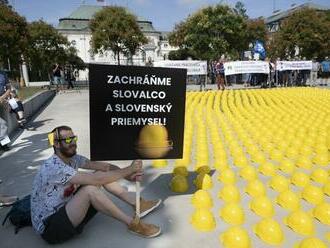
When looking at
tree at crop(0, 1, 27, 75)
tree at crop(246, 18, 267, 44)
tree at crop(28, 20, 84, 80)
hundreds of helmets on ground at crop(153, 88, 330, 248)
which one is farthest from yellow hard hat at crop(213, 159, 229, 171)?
tree at crop(246, 18, 267, 44)

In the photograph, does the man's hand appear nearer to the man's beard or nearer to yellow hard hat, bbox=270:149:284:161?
the man's beard

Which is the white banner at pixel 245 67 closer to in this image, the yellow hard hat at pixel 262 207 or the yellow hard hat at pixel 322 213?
the yellow hard hat at pixel 262 207

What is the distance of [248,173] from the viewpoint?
5367mm

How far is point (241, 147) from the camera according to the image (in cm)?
705

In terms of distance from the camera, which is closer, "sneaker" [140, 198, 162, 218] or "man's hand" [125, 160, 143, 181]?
"man's hand" [125, 160, 143, 181]

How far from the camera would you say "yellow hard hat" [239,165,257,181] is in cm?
532

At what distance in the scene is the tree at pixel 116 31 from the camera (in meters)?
31.2

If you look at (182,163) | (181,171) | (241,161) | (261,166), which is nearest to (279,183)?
(261,166)

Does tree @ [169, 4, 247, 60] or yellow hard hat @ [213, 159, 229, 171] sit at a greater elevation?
tree @ [169, 4, 247, 60]

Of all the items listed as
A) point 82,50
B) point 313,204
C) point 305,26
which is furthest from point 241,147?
point 82,50

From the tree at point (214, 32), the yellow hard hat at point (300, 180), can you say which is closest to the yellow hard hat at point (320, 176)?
the yellow hard hat at point (300, 180)

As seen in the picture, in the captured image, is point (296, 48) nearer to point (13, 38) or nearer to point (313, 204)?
point (13, 38)

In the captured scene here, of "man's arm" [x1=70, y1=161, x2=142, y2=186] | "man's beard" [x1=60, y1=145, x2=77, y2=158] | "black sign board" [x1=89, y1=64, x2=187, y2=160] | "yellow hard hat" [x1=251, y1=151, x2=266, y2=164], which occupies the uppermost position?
"black sign board" [x1=89, y1=64, x2=187, y2=160]

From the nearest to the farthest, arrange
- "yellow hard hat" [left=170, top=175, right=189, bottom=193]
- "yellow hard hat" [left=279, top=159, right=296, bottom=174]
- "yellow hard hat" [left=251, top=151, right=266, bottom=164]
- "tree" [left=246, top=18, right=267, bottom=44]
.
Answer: "yellow hard hat" [left=170, top=175, right=189, bottom=193] < "yellow hard hat" [left=279, top=159, right=296, bottom=174] < "yellow hard hat" [left=251, top=151, right=266, bottom=164] < "tree" [left=246, top=18, right=267, bottom=44]
